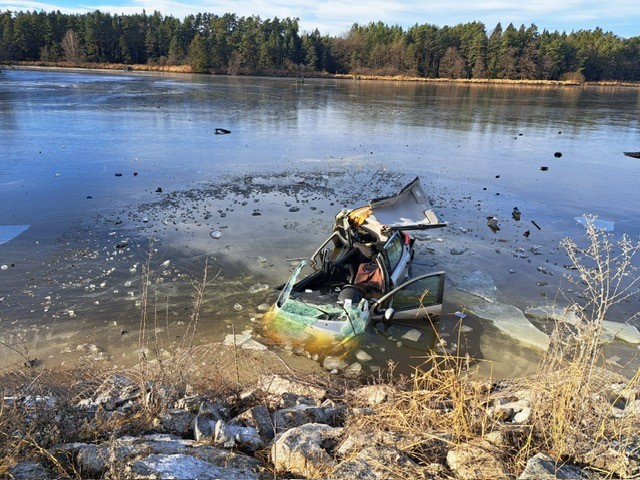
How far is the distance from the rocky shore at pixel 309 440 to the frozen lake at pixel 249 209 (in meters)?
2.13

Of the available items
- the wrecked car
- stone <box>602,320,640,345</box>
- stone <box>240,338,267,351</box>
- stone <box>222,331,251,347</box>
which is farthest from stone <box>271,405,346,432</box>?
stone <box>602,320,640,345</box>

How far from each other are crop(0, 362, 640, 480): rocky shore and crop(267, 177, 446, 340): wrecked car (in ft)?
7.92

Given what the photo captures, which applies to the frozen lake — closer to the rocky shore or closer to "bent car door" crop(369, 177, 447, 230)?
"bent car door" crop(369, 177, 447, 230)

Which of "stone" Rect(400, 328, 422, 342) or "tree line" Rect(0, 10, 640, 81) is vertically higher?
"tree line" Rect(0, 10, 640, 81)

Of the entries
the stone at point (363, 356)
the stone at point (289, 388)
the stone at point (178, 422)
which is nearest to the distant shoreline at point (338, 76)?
the stone at point (363, 356)

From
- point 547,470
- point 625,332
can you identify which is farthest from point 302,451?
point 625,332

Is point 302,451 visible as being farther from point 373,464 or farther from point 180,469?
point 180,469

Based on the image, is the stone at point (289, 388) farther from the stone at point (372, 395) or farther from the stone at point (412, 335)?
the stone at point (412, 335)

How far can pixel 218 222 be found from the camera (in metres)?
11.9

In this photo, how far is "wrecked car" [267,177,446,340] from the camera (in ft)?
22.8

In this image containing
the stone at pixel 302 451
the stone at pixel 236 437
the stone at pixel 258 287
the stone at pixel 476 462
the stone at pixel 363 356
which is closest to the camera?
the stone at pixel 476 462

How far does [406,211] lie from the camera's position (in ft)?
34.2

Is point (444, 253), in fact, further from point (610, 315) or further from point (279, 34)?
point (279, 34)

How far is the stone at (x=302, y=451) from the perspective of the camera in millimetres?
3268
